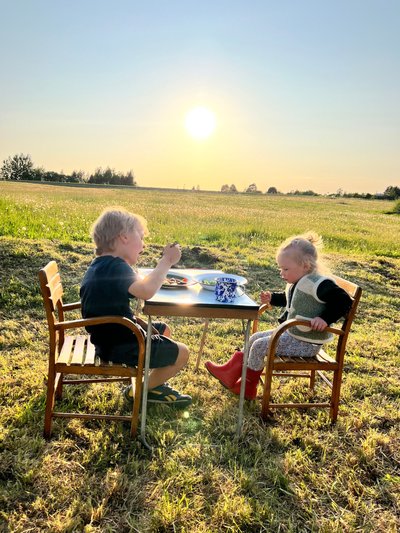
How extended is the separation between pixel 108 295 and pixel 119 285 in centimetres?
12

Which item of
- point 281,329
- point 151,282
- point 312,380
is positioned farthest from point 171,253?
point 312,380

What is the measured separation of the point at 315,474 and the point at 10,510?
1964 mm

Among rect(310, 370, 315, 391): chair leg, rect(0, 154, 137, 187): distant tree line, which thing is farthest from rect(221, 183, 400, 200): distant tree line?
rect(310, 370, 315, 391): chair leg

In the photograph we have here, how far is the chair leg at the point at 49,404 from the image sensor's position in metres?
3.12

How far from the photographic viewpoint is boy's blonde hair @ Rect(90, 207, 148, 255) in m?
3.13

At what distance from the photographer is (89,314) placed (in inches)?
124

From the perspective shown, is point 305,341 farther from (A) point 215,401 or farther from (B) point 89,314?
(B) point 89,314

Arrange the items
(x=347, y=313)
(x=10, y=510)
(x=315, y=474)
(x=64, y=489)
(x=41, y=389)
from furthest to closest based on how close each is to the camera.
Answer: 1. (x=41, y=389)
2. (x=347, y=313)
3. (x=315, y=474)
4. (x=64, y=489)
5. (x=10, y=510)

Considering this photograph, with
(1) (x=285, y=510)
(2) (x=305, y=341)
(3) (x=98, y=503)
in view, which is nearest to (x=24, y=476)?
(3) (x=98, y=503)

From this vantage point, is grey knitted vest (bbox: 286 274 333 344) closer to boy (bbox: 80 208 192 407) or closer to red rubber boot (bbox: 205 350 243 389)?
red rubber boot (bbox: 205 350 243 389)

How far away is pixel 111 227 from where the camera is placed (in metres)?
3.13

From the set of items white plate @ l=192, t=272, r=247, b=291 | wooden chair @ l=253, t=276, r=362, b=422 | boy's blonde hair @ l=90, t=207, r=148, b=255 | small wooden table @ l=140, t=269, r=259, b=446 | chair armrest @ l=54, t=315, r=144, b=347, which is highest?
boy's blonde hair @ l=90, t=207, r=148, b=255

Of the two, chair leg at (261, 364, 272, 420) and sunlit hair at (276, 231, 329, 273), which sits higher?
sunlit hair at (276, 231, 329, 273)

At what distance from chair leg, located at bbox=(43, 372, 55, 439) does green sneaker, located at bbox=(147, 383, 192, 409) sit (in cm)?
80
